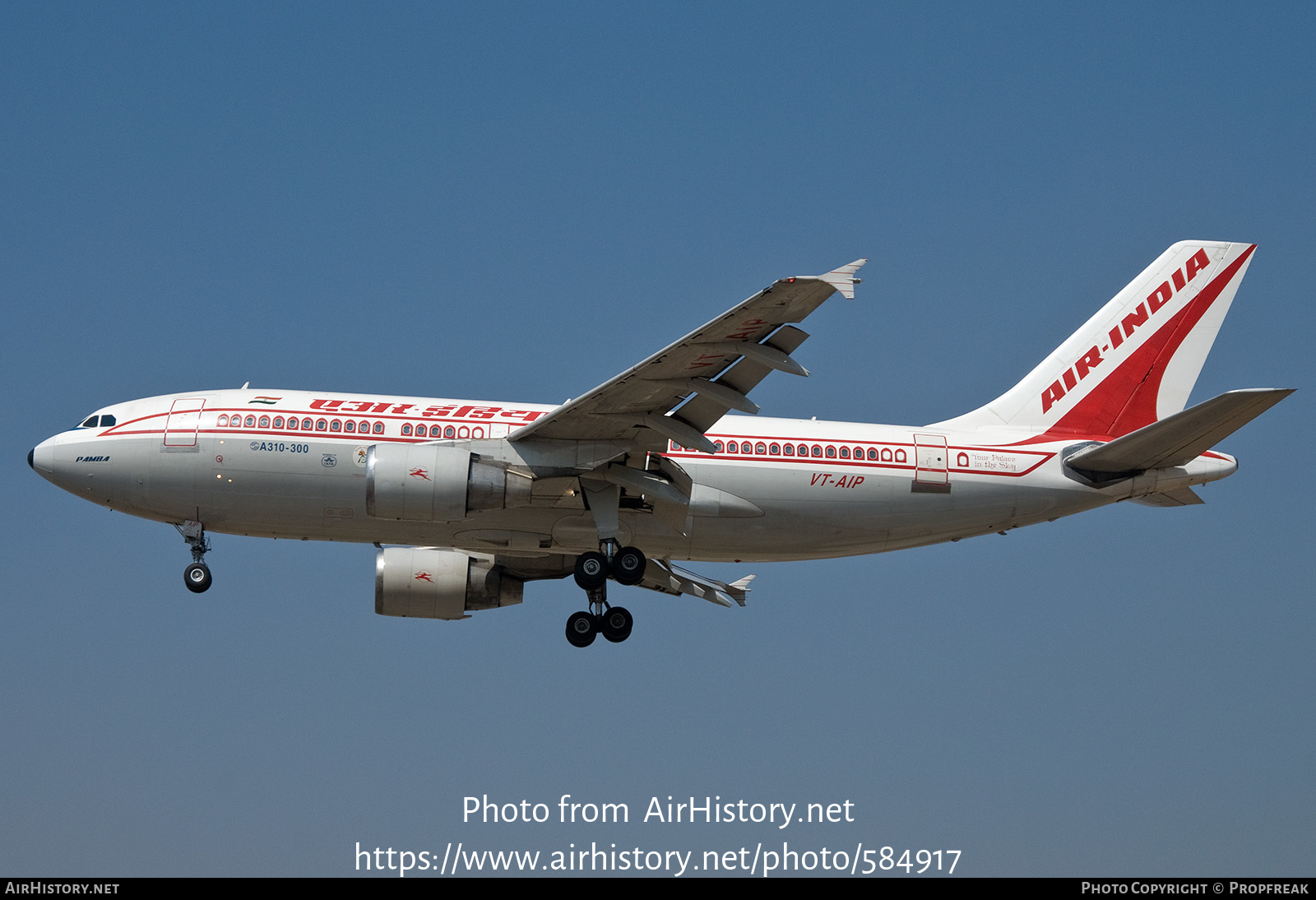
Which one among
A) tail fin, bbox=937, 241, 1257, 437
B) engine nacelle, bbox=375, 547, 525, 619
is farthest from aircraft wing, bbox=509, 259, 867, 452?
tail fin, bbox=937, 241, 1257, 437

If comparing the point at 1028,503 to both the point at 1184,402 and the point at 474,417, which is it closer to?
the point at 1184,402

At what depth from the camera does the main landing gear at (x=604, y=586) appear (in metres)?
29.8

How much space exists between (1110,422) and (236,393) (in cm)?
1772

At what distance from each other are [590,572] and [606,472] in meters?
1.97

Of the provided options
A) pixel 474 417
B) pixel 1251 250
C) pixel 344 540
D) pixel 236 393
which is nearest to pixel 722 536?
pixel 474 417

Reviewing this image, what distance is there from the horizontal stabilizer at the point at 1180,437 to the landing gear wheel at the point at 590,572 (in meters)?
9.38

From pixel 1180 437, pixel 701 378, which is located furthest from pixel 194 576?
pixel 1180 437

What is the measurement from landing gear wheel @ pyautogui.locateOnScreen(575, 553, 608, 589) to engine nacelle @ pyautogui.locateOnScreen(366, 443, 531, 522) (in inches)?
80.7

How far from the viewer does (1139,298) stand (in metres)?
33.9

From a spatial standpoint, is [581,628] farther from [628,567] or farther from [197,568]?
[197,568]

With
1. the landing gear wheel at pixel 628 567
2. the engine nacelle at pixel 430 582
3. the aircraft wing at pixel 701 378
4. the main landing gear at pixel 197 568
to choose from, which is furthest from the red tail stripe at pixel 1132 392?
the main landing gear at pixel 197 568

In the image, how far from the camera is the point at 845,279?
934 inches

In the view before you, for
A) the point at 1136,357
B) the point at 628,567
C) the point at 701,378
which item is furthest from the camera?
the point at 1136,357

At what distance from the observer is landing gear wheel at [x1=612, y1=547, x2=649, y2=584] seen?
29734 mm
